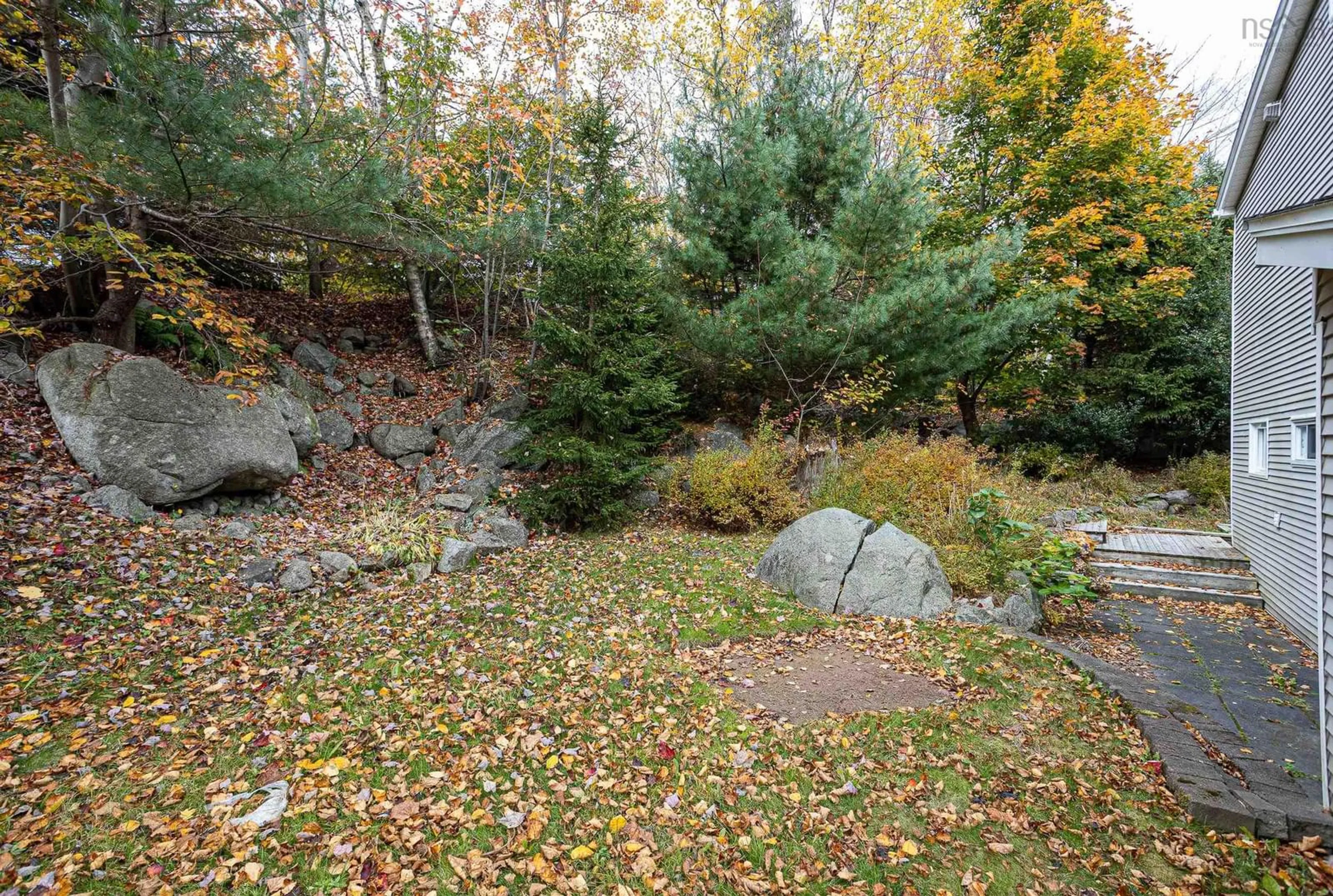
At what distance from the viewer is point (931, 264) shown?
874 cm

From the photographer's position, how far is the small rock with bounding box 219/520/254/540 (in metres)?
5.50

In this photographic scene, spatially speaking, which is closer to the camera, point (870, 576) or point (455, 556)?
point (870, 576)

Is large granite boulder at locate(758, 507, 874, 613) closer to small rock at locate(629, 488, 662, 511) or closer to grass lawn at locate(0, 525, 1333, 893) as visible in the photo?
grass lawn at locate(0, 525, 1333, 893)

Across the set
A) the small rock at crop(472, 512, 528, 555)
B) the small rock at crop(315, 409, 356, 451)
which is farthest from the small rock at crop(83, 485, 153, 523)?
Answer: the small rock at crop(472, 512, 528, 555)

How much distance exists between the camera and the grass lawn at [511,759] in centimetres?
254

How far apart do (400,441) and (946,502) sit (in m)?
7.99

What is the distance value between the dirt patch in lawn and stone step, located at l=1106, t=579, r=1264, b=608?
4.37 m

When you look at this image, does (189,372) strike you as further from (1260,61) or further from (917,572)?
(1260,61)

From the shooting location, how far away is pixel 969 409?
12.8 meters

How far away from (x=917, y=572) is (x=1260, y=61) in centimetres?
681

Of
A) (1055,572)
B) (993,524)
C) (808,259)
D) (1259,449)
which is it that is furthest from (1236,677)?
(808,259)

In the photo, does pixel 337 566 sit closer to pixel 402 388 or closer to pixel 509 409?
pixel 509 409

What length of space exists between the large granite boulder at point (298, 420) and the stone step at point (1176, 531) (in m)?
12.1

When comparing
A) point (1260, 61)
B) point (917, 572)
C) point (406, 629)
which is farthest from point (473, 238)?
point (1260, 61)
